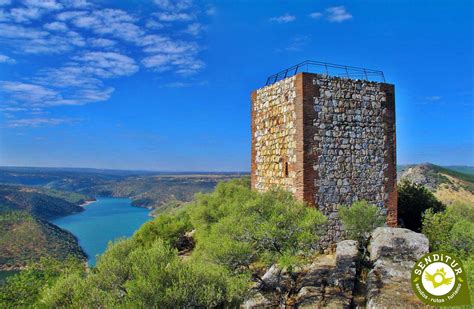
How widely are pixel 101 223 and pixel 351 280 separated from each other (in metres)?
118

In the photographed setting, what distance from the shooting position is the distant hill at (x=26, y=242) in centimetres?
5044

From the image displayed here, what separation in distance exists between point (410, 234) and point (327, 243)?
97.2 inches

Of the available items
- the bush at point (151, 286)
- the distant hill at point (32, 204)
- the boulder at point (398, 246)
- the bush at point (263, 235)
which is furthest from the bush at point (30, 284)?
the distant hill at point (32, 204)

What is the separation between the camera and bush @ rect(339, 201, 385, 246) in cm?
1030

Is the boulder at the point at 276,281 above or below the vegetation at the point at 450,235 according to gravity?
below

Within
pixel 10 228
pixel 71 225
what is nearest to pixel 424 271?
pixel 10 228

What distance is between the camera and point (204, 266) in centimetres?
608

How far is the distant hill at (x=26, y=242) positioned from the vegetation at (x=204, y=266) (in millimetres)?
48220

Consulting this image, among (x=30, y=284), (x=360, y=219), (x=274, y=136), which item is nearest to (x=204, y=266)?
(x=30, y=284)

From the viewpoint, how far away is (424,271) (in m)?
5.71

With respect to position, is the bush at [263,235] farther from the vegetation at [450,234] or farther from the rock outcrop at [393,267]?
the vegetation at [450,234]

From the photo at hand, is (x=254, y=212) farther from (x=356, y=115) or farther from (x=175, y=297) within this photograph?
(x=356, y=115)

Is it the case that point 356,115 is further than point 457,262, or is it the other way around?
point 356,115

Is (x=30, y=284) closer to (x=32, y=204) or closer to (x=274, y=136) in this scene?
(x=274, y=136)
